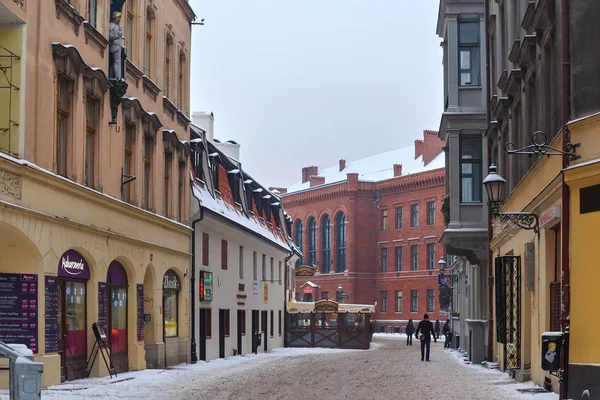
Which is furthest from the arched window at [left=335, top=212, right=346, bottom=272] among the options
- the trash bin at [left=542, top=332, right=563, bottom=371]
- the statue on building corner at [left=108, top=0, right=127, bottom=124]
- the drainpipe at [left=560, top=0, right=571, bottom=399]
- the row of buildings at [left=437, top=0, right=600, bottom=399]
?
the trash bin at [left=542, top=332, right=563, bottom=371]

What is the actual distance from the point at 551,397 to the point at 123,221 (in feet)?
37.0

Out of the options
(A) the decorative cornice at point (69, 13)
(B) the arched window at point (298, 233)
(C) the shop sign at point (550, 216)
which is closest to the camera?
(C) the shop sign at point (550, 216)

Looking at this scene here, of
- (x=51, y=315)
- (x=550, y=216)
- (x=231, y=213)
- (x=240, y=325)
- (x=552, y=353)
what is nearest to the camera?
(x=552, y=353)

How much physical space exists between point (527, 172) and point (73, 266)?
9340 mm

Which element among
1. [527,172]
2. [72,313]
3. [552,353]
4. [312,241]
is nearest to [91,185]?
[72,313]

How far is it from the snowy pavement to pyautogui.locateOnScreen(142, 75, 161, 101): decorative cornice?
23.3 feet

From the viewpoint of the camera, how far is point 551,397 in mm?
17828

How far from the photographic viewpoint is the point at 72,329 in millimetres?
21953

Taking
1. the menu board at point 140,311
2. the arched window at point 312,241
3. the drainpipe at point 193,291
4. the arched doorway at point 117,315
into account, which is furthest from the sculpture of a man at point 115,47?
the arched window at point 312,241

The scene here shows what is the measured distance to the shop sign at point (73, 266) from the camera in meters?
21.0

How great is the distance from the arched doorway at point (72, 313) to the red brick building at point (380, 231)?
2534 inches

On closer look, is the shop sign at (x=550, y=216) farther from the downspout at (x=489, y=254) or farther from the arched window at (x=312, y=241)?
the arched window at (x=312, y=241)

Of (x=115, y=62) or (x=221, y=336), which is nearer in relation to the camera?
(x=115, y=62)

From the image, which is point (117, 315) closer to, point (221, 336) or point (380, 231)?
point (221, 336)
